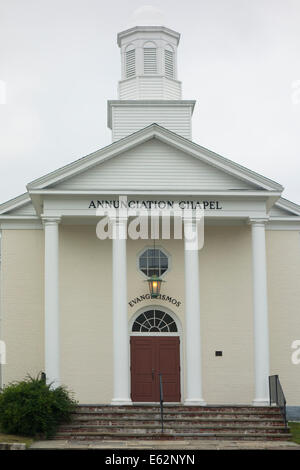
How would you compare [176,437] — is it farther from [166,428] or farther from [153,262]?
[153,262]

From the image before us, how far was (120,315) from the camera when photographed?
2411cm

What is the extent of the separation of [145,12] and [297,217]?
385 inches

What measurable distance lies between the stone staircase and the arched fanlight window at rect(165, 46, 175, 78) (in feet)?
42.7

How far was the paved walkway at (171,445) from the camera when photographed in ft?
63.7

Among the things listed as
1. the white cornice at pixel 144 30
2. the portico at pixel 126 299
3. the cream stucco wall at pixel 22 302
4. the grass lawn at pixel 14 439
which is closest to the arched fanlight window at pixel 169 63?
the white cornice at pixel 144 30

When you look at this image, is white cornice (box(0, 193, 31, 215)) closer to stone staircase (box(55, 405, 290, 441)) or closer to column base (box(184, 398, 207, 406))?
stone staircase (box(55, 405, 290, 441))

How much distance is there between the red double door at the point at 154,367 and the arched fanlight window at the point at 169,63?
9989 mm

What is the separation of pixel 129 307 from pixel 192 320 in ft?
9.93

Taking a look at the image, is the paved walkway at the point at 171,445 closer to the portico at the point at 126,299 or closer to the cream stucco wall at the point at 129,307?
the portico at the point at 126,299

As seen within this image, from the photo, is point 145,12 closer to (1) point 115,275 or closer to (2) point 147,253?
(2) point 147,253

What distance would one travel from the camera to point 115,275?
2442cm

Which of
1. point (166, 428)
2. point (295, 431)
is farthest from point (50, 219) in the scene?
point (295, 431)

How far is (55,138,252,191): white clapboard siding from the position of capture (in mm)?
24938

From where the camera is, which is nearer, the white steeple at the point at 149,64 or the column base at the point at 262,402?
the column base at the point at 262,402
